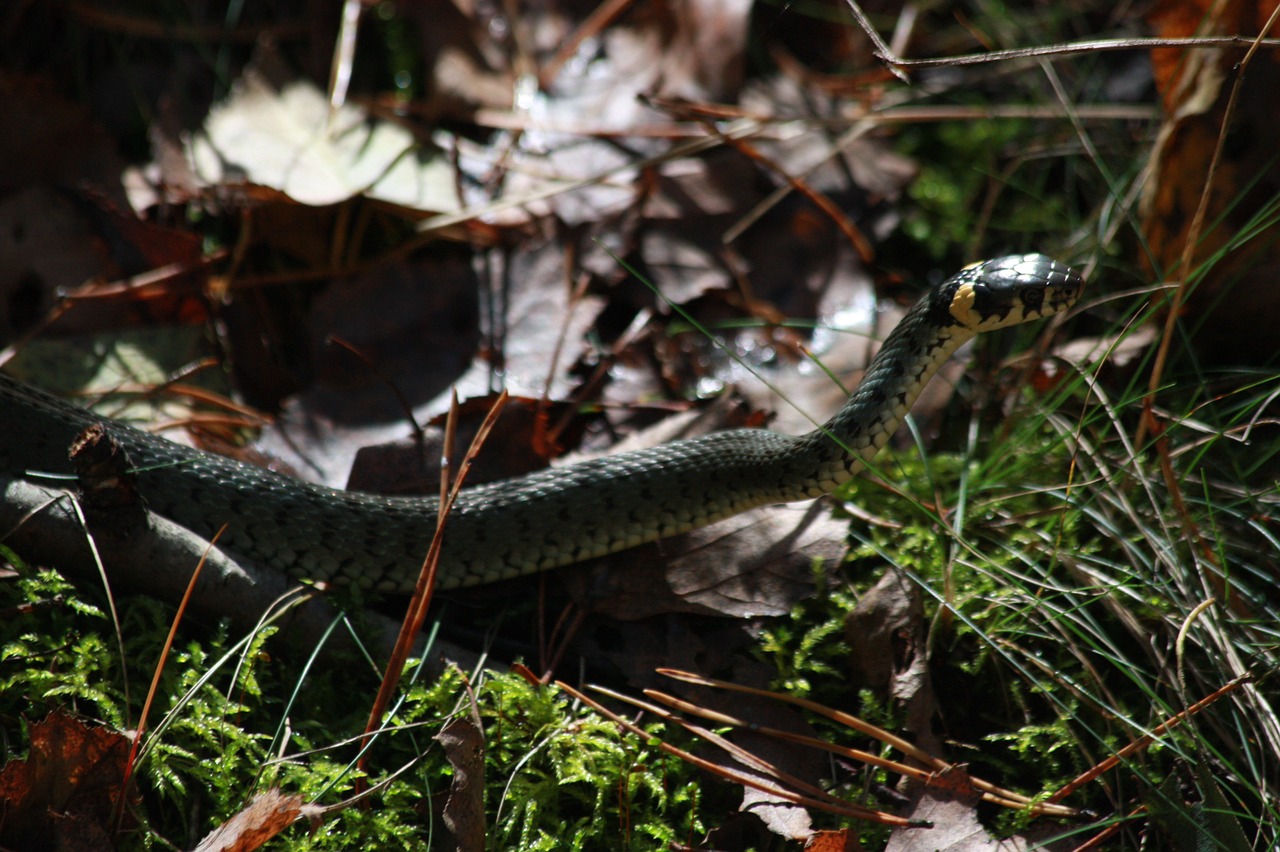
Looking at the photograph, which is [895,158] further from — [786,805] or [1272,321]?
[786,805]

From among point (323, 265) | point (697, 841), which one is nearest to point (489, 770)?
point (697, 841)

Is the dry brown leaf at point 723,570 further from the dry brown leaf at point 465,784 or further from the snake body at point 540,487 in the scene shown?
the dry brown leaf at point 465,784

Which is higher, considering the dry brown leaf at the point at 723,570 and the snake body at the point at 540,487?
the snake body at the point at 540,487

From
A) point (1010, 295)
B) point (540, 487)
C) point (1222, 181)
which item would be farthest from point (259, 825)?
point (1222, 181)

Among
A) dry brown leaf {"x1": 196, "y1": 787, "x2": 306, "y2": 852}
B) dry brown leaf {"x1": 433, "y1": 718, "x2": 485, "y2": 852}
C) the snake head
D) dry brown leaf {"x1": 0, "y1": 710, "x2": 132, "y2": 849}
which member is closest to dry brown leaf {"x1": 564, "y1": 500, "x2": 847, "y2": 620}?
dry brown leaf {"x1": 433, "y1": 718, "x2": 485, "y2": 852}

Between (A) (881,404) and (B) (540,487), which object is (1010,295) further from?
(B) (540,487)

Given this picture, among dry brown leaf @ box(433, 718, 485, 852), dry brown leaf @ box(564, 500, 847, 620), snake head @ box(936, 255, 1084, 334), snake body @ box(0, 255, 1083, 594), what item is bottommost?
dry brown leaf @ box(433, 718, 485, 852)

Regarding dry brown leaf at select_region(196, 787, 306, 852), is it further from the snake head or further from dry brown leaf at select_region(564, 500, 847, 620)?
the snake head

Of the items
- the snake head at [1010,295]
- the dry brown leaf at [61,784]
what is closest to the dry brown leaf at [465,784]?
the dry brown leaf at [61,784]
